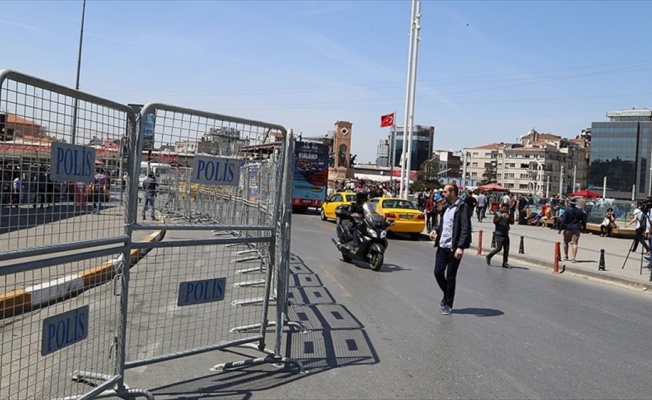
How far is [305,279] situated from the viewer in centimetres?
1166

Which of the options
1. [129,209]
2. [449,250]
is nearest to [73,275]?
[129,209]

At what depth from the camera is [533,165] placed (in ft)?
470

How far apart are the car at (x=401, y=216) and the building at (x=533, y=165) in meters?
122

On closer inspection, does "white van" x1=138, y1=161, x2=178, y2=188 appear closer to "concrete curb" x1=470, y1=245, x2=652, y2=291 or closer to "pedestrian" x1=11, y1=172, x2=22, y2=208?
"pedestrian" x1=11, y1=172, x2=22, y2=208

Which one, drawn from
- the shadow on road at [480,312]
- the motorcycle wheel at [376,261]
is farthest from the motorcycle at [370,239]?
the shadow on road at [480,312]

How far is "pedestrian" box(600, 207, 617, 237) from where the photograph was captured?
30016 millimetres

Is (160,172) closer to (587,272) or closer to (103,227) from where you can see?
(103,227)

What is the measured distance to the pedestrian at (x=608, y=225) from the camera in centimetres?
3002

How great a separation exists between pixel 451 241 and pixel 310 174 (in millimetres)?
27158

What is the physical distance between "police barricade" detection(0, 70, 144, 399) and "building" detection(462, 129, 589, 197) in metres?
141

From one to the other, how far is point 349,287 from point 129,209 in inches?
265

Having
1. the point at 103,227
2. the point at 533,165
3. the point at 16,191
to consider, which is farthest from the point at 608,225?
the point at 533,165

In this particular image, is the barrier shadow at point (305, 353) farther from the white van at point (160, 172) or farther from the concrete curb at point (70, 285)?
the white van at point (160, 172)

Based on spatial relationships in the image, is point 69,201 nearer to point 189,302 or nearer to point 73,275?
point 73,275
